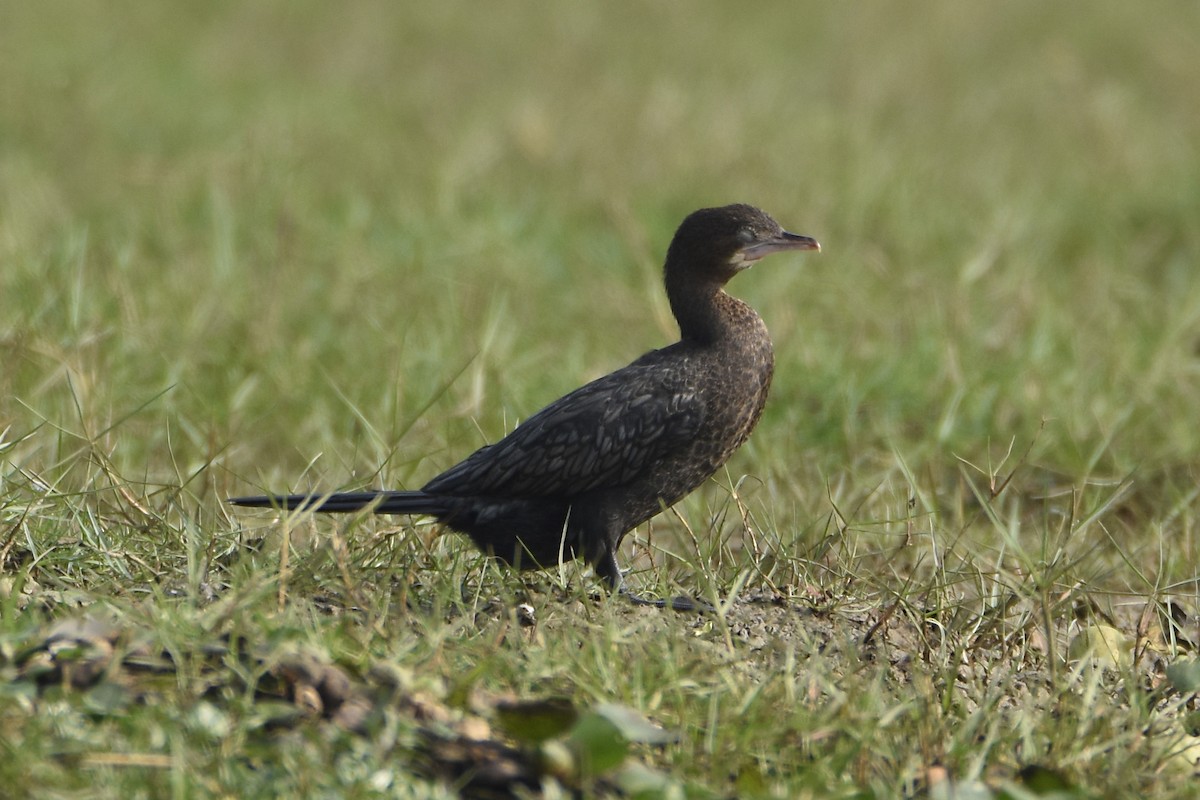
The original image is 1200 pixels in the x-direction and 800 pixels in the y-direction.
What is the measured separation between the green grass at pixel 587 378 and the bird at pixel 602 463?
0.10 metres

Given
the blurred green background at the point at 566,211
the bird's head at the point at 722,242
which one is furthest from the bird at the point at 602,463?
the blurred green background at the point at 566,211

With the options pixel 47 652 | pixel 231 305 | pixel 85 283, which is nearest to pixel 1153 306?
pixel 231 305

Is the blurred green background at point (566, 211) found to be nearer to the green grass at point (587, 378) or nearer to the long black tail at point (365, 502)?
the green grass at point (587, 378)

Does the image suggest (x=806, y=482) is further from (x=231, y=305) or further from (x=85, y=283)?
(x=85, y=283)

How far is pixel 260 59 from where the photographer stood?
36.2 feet

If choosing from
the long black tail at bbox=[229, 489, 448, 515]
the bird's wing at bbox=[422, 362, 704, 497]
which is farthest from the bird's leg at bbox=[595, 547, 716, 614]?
the long black tail at bbox=[229, 489, 448, 515]

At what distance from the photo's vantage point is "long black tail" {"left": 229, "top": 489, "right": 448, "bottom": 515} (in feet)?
11.4

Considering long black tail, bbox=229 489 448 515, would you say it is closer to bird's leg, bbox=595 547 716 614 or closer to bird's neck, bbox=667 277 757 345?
bird's leg, bbox=595 547 716 614

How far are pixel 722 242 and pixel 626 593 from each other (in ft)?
3.05

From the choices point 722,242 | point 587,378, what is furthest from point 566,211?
point 722,242

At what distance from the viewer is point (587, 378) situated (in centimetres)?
559

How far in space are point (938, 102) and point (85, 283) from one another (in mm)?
6281

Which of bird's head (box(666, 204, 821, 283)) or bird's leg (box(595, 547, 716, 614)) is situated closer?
bird's leg (box(595, 547, 716, 614))

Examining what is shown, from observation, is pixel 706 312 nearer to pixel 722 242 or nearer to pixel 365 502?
pixel 722 242
